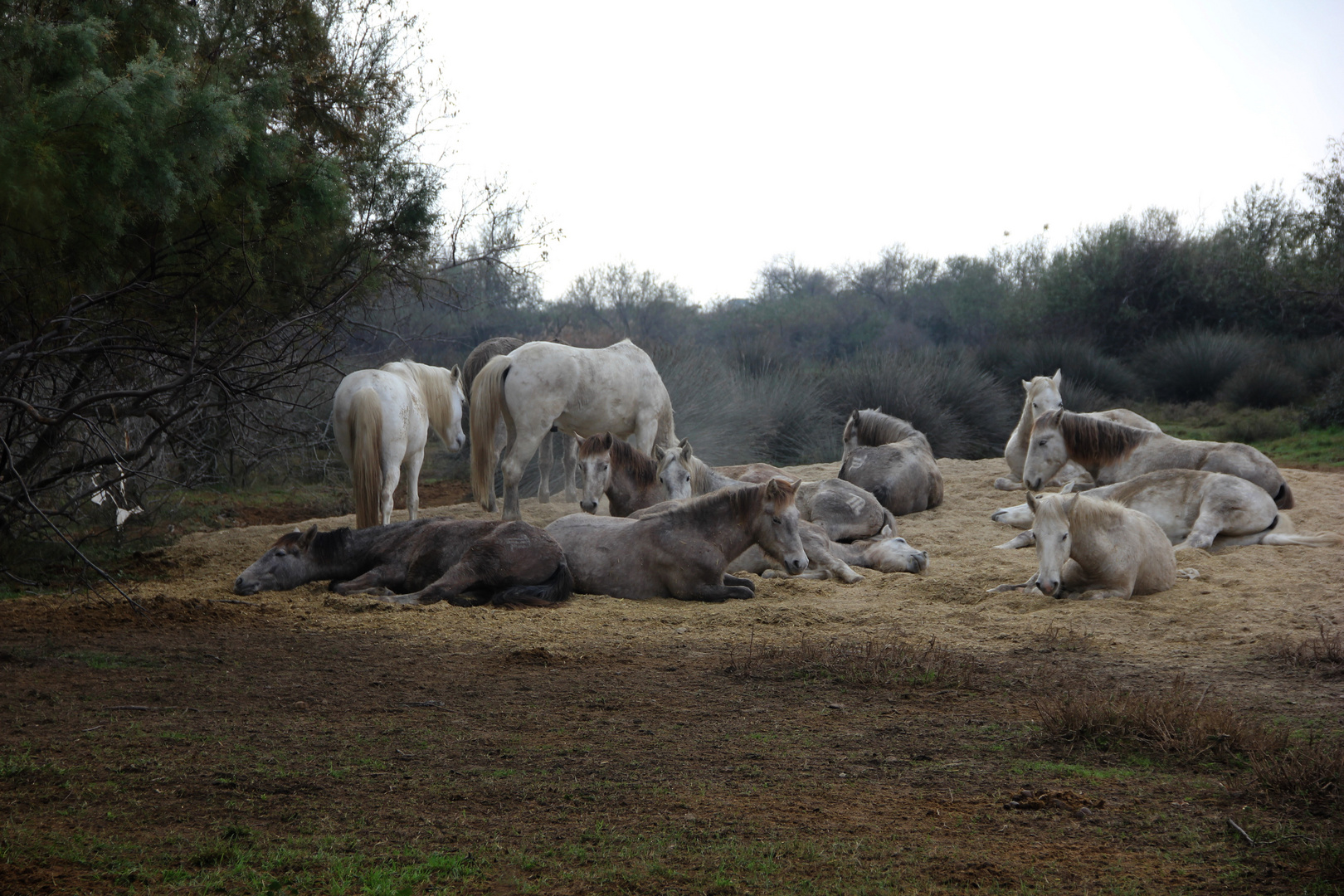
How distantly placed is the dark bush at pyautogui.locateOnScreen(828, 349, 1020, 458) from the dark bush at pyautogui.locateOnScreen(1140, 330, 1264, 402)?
519cm

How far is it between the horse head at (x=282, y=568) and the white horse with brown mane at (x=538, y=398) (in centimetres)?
243

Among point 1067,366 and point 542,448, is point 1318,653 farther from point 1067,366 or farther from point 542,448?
point 1067,366

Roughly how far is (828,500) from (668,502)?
2174mm

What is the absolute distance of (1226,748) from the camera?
375 centimetres

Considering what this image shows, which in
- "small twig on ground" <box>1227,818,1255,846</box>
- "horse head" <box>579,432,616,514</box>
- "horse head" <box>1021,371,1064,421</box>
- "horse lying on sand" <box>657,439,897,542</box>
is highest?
"horse head" <box>1021,371,1064,421</box>

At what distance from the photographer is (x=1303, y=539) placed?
9.01m

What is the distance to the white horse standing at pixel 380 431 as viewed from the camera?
8.66 meters

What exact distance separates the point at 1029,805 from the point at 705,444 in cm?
1246

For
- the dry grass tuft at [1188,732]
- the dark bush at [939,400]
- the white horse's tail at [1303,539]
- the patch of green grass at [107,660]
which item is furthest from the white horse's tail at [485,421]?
the dark bush at [939,400]

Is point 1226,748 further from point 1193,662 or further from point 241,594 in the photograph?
point 241,594

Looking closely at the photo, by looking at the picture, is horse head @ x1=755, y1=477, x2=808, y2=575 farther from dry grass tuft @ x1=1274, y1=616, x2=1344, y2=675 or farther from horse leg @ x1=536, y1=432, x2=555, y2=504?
horse leg @ x1=536, y1=432, x2=555, y2=504

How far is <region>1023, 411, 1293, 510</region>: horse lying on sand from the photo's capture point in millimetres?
10734

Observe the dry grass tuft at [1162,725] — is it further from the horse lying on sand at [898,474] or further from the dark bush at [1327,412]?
the dark bush at [1327,412]

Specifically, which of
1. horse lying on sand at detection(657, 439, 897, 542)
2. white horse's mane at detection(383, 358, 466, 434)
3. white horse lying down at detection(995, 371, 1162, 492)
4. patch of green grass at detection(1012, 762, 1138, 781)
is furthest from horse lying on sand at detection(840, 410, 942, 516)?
patch of green grass at detection(1012, 762, 1138, 781)
